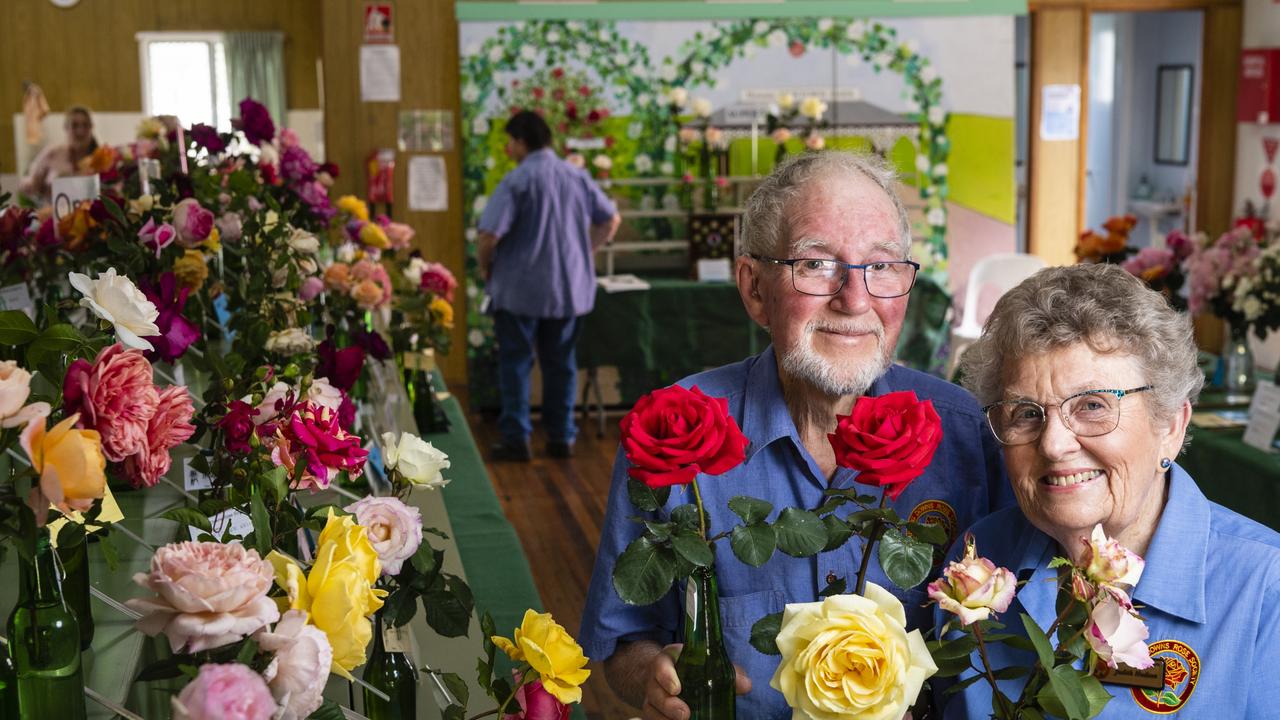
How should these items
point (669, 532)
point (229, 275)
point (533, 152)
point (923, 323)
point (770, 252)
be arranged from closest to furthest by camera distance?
point (669, 532), point (770, 252), point (229, 275), point (533, 152), point (923, 323)

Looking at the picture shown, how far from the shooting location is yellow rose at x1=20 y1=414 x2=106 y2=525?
2.98ft

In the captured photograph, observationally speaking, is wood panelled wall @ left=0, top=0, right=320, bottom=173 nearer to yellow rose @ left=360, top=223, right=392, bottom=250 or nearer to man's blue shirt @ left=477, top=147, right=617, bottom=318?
man's blue shirt @ left=477, top=147, right=617, bottom=318

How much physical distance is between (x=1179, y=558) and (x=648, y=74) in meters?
6.44

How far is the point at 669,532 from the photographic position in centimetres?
115

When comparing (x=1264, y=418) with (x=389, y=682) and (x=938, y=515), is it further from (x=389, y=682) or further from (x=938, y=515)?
(x=389, y=682)

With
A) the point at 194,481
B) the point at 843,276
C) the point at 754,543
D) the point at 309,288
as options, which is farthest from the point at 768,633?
the point at 309,288

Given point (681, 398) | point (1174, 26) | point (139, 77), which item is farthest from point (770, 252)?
point (139, 77)

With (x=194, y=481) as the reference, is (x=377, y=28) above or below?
above

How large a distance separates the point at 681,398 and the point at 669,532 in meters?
0.11

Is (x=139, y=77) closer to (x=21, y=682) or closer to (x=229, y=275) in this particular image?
(x=229, y=275)

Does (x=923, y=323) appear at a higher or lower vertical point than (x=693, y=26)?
lower

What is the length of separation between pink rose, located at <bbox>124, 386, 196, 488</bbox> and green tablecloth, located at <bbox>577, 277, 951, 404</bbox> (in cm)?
580

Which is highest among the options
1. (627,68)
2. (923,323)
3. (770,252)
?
(627,68)

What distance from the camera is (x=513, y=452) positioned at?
261 inches
